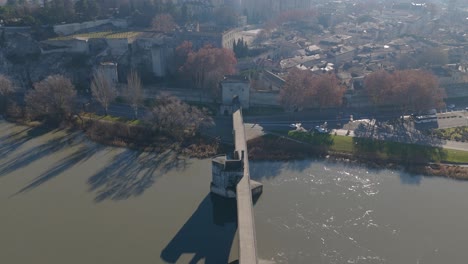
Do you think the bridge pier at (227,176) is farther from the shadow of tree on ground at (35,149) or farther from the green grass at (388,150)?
the shadow of tree on ground at (35,149)

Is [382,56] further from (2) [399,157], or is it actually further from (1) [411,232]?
(1) [411,232]

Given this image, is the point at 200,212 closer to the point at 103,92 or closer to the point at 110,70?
the point at 103,92

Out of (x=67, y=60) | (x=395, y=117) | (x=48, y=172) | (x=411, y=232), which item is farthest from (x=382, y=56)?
(x=48, y=172)

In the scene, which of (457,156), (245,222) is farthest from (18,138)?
(457,156)

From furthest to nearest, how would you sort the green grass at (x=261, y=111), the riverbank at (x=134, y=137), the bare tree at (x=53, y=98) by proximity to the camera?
the green grass at (x=261, y=111)
the bare tree at (x=53, y=98)
the riverbank at (x=134, y=137)

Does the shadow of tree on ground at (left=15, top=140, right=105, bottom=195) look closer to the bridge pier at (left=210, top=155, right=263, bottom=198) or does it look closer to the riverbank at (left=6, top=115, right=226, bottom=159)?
the riverbank at (left=6, top=115, right=226, bottom=159)

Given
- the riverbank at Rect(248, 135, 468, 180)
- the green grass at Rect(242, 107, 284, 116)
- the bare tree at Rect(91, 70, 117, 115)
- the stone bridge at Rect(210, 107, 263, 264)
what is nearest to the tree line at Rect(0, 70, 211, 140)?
the bare tree at Rect(91, 70, 117, 115)

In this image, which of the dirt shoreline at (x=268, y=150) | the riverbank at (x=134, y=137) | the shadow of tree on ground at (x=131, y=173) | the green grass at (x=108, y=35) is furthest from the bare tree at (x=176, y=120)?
the green grass at (x=108, y=35)
